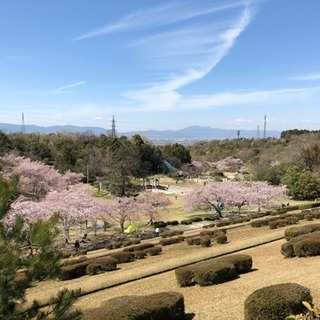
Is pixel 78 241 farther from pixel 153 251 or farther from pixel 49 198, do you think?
pixel 153 251

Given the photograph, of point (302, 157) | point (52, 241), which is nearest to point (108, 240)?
point (52, 241)

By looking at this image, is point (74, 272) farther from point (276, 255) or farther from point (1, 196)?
point (1, 196)

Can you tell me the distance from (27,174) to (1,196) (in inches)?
1773

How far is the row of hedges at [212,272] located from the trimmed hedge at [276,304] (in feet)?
14.9

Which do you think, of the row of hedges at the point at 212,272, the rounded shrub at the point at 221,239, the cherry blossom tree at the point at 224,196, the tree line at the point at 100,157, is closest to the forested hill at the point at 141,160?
the tree line at the point at 100,157

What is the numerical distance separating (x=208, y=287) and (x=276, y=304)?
506cm

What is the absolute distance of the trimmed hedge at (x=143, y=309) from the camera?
9.47 m

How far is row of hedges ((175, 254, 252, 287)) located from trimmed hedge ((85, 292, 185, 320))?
10.2ft

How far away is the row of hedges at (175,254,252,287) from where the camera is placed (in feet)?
45.2

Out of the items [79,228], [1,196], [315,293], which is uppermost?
[1,196]

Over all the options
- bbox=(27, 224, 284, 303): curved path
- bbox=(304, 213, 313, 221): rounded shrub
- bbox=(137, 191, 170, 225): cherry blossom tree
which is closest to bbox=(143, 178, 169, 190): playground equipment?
bbox=(137, 191, 170, 225): cherry blossom tree

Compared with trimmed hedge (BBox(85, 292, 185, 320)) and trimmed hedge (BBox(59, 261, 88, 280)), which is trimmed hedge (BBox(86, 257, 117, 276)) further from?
trimmed hedge (BBox(85, 292, 185, 320))

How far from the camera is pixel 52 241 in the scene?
733 centimetres

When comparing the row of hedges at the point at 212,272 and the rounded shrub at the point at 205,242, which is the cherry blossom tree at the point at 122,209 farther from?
the row of hedges at the point at 212,272
